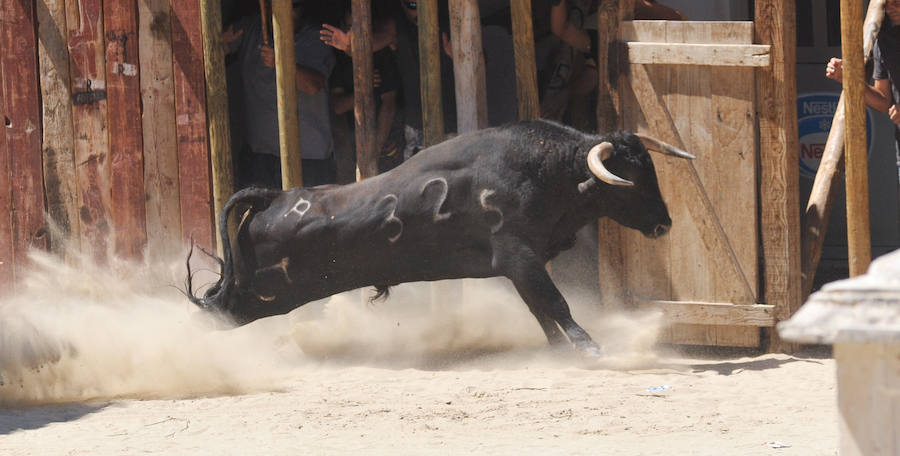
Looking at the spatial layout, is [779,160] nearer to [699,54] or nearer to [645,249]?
[699,54]

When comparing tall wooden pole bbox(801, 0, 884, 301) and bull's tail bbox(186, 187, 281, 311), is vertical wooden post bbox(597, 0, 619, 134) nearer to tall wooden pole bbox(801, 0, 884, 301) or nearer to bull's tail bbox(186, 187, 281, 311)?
tall wooden pole bbox(801, 0, 884, 301)

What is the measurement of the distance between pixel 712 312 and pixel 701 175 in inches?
31.6

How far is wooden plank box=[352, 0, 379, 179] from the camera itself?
7.19 metres

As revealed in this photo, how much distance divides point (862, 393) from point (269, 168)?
6388 millimetres

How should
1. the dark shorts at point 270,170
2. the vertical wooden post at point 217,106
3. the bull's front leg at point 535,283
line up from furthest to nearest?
the dark shorts at point 270,170, the vertical wooden post at point 217,106, the bull's front leg at point 535,283

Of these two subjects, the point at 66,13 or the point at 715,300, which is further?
the point at 66,13

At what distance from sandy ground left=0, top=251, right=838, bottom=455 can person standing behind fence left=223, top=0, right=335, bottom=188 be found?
113 cm

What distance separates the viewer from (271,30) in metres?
7.80

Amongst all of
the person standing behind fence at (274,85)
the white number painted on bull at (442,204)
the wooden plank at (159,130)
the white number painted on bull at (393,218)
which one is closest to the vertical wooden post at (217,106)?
the wooden plank at (159,130)

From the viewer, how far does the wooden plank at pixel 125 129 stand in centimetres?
753

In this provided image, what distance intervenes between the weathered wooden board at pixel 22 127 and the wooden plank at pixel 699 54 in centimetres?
387

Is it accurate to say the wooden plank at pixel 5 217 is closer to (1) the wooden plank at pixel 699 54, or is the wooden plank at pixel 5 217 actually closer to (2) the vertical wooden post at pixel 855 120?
(1) the wooden plank at pixel 699 54

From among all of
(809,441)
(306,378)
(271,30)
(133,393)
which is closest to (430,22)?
(271,30)

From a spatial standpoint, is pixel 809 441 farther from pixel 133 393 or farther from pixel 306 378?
pixel 133 393
